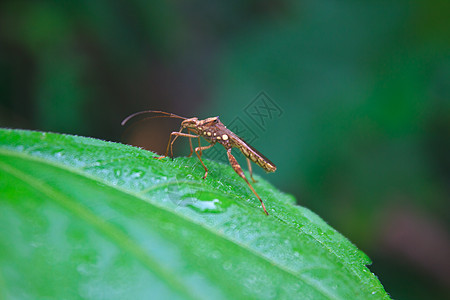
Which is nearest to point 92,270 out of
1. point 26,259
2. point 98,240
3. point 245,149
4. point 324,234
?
point 98,240

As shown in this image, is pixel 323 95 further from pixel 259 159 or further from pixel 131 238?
pixel 131 238

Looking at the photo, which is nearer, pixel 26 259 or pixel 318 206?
pixel 26 259

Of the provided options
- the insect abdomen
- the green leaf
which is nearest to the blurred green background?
the insect abdomen

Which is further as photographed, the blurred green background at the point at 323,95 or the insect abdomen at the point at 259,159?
the blurred green background at the point at 323,95

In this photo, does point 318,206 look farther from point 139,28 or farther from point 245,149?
point 139,28

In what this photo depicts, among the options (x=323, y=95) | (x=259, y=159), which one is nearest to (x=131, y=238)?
(x=259, y=159)

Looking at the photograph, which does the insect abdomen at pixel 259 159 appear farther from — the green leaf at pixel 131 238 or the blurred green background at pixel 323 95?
the blurred green background at pixel 323 95

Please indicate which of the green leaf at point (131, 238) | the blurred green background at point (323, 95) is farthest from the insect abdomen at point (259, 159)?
the blurred green background at point (323, 95)
